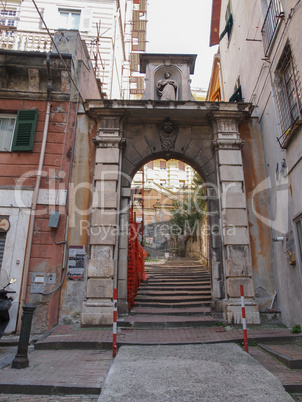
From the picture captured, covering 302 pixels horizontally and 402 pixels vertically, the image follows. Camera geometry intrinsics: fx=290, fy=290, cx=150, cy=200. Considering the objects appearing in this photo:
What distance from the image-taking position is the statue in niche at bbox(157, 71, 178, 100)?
9711mm

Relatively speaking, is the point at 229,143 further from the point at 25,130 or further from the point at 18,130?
the point at 18,130

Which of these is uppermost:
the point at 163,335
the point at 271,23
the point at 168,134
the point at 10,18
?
the point at 10,18

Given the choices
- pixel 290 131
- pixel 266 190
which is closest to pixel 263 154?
pixel 266 190

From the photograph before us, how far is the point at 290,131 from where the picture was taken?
6301 mm

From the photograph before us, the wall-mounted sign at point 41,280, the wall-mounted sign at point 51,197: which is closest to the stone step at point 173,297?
the wall-mounted sign at point 41,280

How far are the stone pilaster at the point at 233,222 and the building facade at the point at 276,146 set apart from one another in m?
0.54

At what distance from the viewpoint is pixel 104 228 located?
7.82 meters

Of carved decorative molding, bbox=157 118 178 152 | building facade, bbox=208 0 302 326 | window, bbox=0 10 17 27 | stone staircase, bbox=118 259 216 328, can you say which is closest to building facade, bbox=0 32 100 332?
stone staircase, bbox=118 259 216 328

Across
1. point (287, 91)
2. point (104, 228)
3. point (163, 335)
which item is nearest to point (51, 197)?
point (104, 228)

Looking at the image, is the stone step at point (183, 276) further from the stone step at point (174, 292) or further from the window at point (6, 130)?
the window at point (6, 130)

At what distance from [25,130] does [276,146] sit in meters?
7.02

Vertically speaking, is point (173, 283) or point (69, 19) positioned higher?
point (69, 19)

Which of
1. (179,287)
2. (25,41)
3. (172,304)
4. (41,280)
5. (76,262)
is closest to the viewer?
(41,280)

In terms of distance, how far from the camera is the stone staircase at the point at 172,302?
23.4 ft
